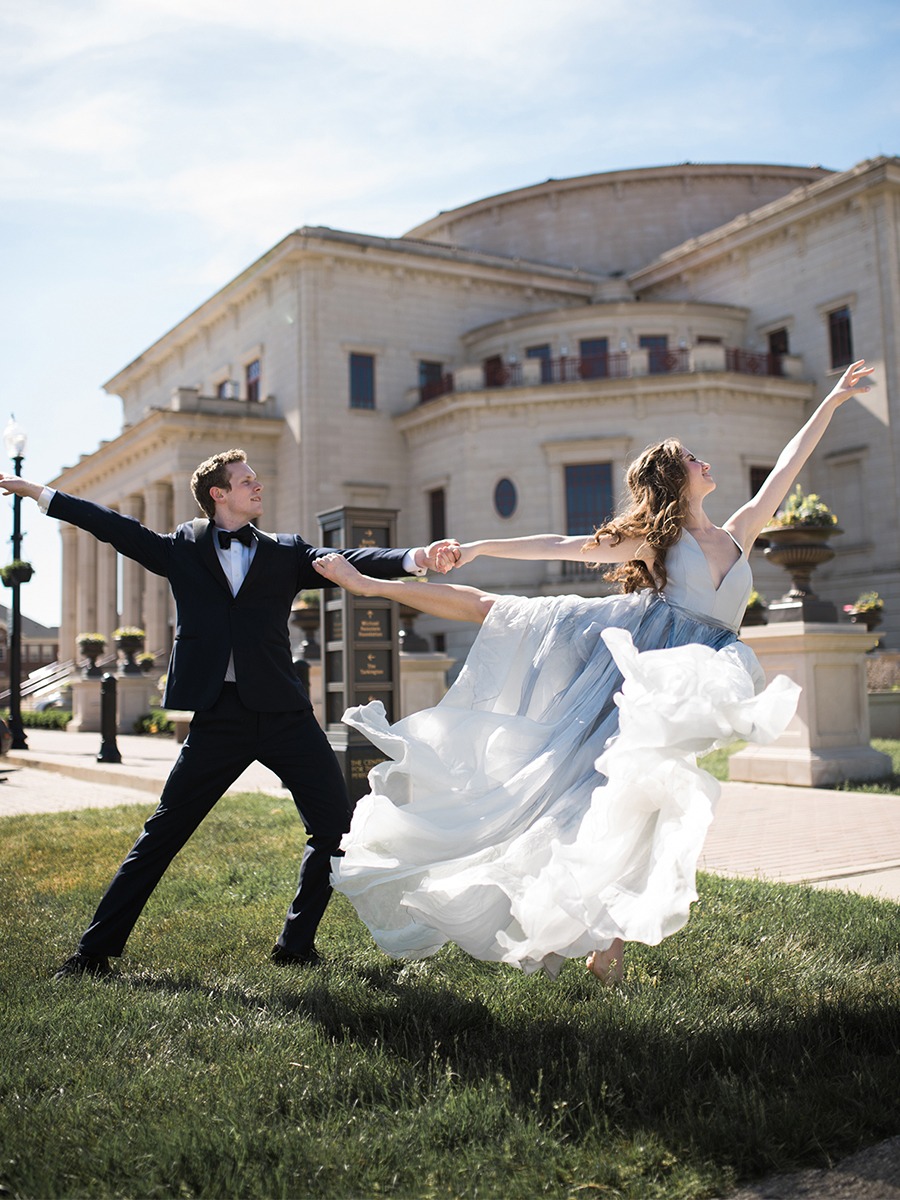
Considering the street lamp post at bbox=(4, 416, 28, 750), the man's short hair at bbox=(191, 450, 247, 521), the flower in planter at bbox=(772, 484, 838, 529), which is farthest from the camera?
the street lamp post at bbox=(4, 416, 28, 750)

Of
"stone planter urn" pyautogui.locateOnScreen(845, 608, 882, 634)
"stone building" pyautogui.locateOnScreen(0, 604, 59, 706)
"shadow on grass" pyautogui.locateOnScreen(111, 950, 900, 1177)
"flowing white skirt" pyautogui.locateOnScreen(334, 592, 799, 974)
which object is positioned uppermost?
"stone building" pyautogui.locateOnScreen(0, 604, 59, 706)

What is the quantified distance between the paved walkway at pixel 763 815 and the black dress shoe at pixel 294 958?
11.3 feet

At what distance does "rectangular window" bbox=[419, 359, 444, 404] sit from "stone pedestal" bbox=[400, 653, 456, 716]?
25244 mm

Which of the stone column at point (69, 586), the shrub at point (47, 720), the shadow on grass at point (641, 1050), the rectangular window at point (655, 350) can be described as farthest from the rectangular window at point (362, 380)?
the shadow on grass at point (641, 1050)

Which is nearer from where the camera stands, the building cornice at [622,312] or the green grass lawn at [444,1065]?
the green grass lawn at [444,1065]

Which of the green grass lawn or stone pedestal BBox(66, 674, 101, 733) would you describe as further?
stone pedestal BBox(66, 674, 101, 733)

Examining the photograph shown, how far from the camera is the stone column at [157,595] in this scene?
43906mm

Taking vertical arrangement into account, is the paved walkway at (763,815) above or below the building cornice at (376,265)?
below

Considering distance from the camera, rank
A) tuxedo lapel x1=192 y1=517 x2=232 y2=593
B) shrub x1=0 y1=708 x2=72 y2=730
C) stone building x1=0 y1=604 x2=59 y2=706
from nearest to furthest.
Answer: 1. tuxedo lapel x1=192 y1=517 x2=232 y2=593
2. shrub x1=0 y1=708 x2=72 y2=730
3. stone building x1=0 y1=604 x2=59 y2=706

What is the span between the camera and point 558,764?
14.4 feet

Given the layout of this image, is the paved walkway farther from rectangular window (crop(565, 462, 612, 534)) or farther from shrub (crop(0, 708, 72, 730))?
rectangular window (crop(565, 462, 612, 534))

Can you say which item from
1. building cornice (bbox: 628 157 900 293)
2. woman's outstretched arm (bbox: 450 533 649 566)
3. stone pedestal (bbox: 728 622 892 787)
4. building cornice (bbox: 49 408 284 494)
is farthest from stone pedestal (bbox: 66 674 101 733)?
woman's outstretched arm (bbox: 450 533 649 566)

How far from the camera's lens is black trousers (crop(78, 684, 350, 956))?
17.4 ft

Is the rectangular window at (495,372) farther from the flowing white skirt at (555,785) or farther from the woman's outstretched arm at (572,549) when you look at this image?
the flowing white skirt at (555,785)
